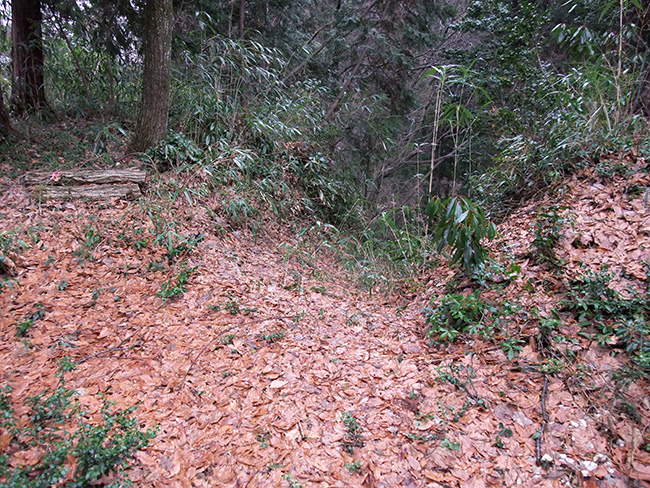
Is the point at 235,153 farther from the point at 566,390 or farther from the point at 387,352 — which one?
the point at 566,390

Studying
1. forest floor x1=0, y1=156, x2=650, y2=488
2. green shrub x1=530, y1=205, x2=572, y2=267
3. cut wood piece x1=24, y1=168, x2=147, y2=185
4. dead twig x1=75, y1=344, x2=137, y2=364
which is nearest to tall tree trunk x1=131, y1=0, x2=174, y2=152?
cut wood piece x1=24, y1=168, x2=147, y2=185

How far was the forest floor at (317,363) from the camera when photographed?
164 cm

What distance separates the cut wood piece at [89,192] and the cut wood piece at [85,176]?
8 cm

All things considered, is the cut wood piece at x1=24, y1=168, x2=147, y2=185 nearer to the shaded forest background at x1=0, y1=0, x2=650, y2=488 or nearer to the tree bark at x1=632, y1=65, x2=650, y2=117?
the shaded forest background at x1=0, y1=0, x2=650, y2=488

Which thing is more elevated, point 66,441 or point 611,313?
point 611,313

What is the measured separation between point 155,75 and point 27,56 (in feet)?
7.03

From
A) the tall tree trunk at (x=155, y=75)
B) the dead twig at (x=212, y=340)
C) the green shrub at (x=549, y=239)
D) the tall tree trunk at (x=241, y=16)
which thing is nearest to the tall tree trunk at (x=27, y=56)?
the tall tree trunk at (x=155, y=75)

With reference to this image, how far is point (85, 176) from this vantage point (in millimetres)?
3689

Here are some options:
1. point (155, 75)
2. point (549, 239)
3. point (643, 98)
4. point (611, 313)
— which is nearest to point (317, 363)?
point (611, 313)

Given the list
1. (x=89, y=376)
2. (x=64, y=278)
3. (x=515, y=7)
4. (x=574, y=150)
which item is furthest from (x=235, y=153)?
(x=515, y=7)

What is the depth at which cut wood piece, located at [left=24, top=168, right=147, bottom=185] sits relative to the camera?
3.59 meters

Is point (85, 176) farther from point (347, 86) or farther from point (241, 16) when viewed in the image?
point (347, 86)

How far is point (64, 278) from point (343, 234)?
3.68 meters

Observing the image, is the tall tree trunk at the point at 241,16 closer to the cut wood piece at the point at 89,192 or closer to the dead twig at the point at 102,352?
the cut wood piece at the point at 89,192
